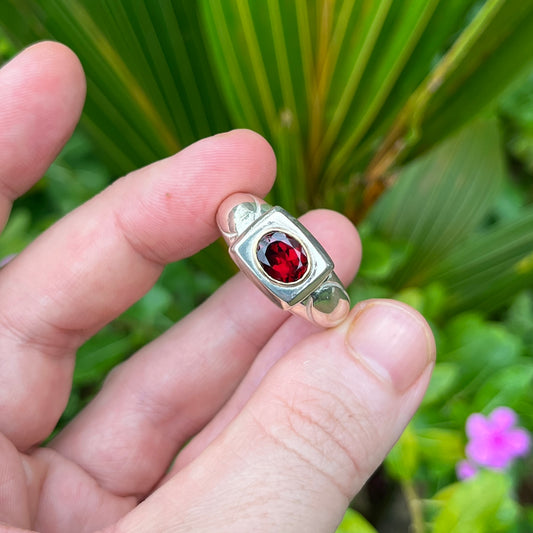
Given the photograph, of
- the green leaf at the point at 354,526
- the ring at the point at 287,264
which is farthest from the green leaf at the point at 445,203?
the ring at the point at 287,264

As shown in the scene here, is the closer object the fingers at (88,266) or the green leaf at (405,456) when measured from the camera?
the fingers at (88,266)

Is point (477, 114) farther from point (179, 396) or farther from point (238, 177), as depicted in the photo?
point (179, 396)

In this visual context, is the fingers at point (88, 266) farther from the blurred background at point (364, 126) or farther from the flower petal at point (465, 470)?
the flower petal at point (465, 470)

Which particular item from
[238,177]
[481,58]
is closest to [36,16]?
[238,177]

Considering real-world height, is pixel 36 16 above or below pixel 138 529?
above

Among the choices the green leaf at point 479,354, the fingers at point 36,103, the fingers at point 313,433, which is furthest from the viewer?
the green leaf at point 479,354

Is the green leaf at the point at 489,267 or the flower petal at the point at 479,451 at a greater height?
the flower petal at the point at 479,451

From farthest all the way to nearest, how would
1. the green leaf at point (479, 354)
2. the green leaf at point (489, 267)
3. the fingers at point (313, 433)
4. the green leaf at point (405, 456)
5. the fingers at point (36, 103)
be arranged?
the green leaf at point (489, 267) → the green leaf at point (479, 354) → the green leaf at point (405, 456) → the fingers at point (36, 103) → the fingers at point (313, 433)

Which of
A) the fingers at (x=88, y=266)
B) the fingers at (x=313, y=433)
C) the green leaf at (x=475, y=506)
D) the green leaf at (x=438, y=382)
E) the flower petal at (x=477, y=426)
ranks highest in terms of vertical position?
the fingers at (x=88, y=266)
